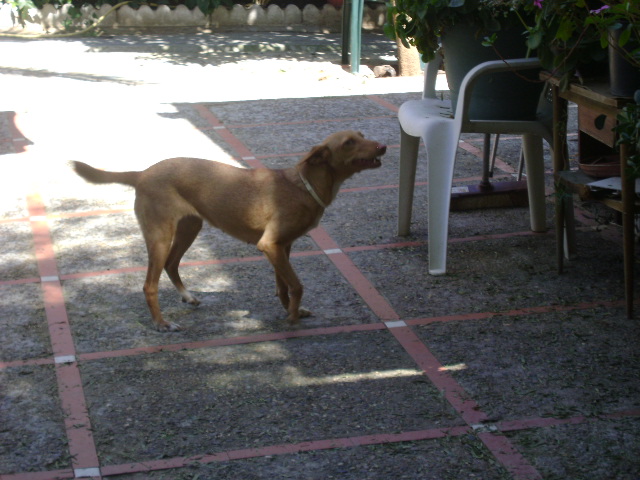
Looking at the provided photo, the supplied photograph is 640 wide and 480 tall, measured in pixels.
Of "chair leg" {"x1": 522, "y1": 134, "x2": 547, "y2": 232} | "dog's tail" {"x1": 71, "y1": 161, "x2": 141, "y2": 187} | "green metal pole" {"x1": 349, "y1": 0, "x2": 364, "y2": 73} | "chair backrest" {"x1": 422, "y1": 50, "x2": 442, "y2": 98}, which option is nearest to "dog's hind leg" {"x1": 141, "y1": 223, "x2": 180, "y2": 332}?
"dog's tail" {"x1": 71, "y1": 161, "x2": 141, "y2": 187}

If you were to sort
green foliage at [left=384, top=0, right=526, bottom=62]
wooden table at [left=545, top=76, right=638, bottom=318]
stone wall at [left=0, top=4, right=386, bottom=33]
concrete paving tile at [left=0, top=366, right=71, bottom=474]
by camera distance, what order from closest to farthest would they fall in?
concrete paving tile at [left=0, top=366, right=71, bottom=474]
wooden table at [left=545, top=76, right=638, bottom=318]
green foliage at [left=384, top=0, right=526, bottom=62]
stone wall at [left=0, top=4, right=386, bottom=33]

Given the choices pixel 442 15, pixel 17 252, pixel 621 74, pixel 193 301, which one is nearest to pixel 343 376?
pixel 193 301

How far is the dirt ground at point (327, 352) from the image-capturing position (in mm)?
3441

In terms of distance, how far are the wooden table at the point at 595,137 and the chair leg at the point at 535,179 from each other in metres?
0.59

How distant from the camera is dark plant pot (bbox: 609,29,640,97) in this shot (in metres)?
4.16

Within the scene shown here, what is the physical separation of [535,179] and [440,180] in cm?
100

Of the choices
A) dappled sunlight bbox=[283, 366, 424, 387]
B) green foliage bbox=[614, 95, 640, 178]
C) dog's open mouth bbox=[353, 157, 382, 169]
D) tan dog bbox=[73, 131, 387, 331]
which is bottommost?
dappled sunlight bbox=[283, 366, 424, 387]

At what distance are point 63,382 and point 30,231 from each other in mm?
2365

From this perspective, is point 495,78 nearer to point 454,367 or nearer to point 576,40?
point 576,40

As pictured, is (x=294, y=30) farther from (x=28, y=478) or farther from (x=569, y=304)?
(x=28, y=478)

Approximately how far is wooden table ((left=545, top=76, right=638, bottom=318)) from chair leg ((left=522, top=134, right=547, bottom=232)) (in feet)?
1.92

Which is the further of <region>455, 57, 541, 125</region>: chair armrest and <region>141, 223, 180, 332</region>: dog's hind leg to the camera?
<region>455, 57, 541, 125</region>: chair armrest

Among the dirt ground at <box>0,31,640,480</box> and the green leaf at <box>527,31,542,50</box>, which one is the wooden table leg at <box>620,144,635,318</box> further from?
the green leaf at <box>527,31,542,50</box>

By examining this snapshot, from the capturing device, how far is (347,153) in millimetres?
4598
